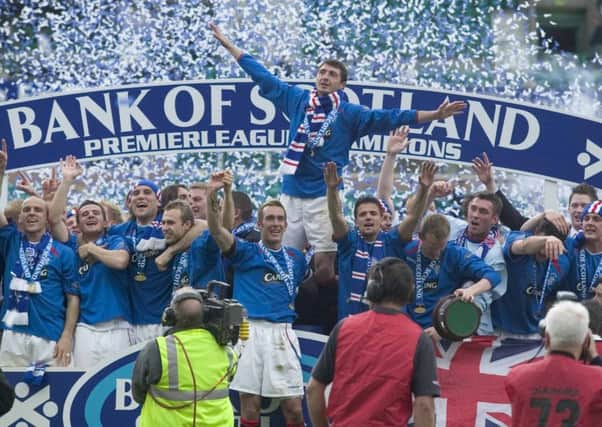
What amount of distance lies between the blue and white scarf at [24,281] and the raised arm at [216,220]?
1272 millimetres

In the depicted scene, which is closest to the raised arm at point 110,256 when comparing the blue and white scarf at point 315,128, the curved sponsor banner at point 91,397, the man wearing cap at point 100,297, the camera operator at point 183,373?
the man wearing cap at point 100,297

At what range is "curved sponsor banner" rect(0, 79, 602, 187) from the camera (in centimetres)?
1029

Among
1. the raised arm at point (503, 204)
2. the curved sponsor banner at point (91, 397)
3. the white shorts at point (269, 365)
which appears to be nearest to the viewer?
the white shorts at point (269, 365)

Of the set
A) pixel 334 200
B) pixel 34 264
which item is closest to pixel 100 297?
pixel 34 264

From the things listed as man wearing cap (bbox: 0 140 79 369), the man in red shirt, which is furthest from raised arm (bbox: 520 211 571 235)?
man wearing cap (bbox: 0 140 79 369)

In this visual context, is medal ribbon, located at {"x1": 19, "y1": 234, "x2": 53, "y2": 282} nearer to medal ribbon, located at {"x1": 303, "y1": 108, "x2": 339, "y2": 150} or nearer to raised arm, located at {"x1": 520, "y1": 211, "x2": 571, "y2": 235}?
medal ribbon, located at {"x1": 303, "y1": 108, "x2": 339, "y2": 150}

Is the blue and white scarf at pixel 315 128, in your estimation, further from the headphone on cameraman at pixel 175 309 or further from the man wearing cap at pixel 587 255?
the headphone on cameraman at pixel 175 309

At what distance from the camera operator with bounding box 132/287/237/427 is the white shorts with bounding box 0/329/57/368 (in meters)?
2.29

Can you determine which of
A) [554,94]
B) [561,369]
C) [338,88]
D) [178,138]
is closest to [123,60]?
[554,94]

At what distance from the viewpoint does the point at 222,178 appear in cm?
837

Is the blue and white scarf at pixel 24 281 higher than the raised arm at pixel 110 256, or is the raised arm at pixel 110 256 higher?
the raised arm at pixel 110 256

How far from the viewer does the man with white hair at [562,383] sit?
18.7ft

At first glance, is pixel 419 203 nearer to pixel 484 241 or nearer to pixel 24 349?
pixel 484 241

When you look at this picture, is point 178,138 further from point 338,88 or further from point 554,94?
point 554,94
